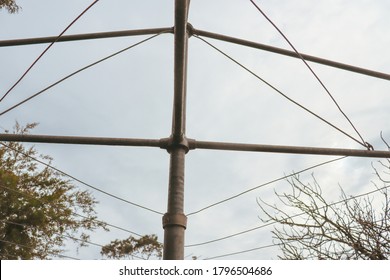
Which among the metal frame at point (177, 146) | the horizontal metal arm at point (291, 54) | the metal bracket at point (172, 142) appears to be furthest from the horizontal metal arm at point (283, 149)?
the horizontal metal arm at point (291, 54)

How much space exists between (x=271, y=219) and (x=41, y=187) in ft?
53.0

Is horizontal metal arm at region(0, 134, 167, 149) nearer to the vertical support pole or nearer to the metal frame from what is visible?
the metal frame

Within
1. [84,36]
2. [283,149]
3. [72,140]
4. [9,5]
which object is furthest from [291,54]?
[9,5]

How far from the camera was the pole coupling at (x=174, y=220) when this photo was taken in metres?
3.78

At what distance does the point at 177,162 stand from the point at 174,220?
0.56 metres

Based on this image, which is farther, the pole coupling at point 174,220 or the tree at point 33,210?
the tree at point 33,210

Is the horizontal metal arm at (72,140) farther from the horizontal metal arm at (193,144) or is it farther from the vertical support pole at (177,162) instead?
the vertical support pole at (177,162)

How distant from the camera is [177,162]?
160 inches

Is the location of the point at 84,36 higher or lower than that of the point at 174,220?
higher

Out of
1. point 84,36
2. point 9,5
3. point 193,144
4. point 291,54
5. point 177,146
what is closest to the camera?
point 177,146

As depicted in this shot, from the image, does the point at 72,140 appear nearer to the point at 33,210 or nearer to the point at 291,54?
the point at 291,54

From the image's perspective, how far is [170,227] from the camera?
12.4 ft

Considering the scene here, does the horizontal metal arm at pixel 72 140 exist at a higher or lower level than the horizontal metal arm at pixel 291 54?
lower

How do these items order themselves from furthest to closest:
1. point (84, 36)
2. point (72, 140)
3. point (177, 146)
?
point (84, 36) → point (177, 146) → point (72, 140)
